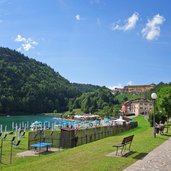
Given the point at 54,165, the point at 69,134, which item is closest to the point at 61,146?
the point at 69,134

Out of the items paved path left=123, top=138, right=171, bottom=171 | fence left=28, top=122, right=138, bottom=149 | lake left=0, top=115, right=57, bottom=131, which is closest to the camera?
paved path left=123, top=138, right=171, bottom=171

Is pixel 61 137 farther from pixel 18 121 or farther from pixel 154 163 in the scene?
pixel 18 121

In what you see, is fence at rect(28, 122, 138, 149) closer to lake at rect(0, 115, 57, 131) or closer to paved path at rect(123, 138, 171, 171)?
paved path at rect(123, 138, 171, 171)

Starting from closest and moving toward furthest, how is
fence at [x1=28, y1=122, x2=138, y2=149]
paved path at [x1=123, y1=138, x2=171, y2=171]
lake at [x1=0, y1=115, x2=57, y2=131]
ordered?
1. paved path at [x1=123, y1=138, x2=171, y2=171]
2. fence at [x1=28, y1=122, x2=138, y2=149]
3. lake at [x1=0, y1=115, x2=57, y2=131]

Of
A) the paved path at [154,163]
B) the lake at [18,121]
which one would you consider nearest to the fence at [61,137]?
the paved path at [154,163]

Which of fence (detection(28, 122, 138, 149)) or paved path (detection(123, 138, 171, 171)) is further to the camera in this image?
fence (detection(28, 122, 138, 149))

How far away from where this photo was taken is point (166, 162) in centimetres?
1423

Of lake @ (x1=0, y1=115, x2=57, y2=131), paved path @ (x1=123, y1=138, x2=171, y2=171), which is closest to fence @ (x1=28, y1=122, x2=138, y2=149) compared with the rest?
paved path @ (x1=123, y1=138, x2=171, y2=171)

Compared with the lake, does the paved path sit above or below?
above

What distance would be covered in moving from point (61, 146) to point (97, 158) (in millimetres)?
8143

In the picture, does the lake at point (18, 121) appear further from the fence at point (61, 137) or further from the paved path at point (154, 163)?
the paved path at point (154, 163)

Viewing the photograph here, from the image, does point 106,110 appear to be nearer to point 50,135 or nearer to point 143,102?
point 143,102

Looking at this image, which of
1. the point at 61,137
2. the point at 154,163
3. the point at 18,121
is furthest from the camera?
the point at 18,121

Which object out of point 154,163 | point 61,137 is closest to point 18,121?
point 61,137
